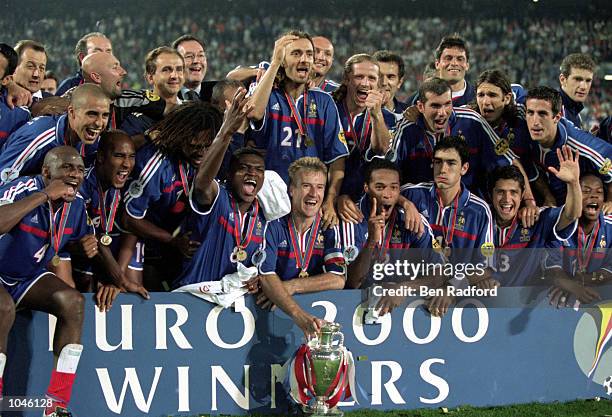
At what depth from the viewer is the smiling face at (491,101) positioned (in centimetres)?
566

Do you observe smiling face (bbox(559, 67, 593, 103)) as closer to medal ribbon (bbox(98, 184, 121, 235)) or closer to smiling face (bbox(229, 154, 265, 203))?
smiling face (bbox(229, 154, 265, 203))

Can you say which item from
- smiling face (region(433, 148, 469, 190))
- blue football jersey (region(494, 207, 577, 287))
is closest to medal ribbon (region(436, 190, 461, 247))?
smiling face (region(433, 148, 469, 190))

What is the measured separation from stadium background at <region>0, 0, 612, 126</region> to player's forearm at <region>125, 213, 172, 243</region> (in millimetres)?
8837

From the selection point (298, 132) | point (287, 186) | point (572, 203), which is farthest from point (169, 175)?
point (572, 203)

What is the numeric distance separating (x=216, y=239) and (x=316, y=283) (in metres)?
0.58

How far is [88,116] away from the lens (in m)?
4.55

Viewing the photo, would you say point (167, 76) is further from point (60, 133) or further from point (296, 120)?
point (60, 133)

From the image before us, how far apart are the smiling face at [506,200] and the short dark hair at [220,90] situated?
1.71 meters

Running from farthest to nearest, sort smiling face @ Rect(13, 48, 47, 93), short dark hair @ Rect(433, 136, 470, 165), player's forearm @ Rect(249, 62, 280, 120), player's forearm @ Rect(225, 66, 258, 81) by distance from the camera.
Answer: player's forearm @ Rect(225, 66, 258, 81), smiling face @ Rect(13, 48, 47, 93), short dark hair @ Rect(433, 136, 470, 165), player's forearm @ Rect(249, 62, 280, 120)

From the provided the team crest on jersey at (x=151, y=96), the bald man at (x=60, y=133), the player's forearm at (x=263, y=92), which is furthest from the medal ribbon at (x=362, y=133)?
the bald man at (x=60, y=133)

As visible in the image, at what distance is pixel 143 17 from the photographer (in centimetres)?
1332

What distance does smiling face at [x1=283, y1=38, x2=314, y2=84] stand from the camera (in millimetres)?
5121

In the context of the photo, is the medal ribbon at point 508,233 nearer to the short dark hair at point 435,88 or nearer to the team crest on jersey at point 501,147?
the team crest on jersey at point 501,147

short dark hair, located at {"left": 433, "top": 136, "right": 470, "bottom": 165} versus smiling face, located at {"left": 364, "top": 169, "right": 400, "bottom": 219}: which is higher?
short dark hair, located at {"left": 433, "top": 136, "right": 470, "bottom": 165}
